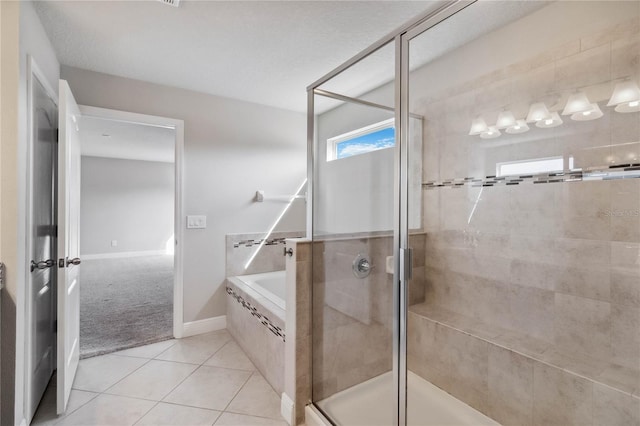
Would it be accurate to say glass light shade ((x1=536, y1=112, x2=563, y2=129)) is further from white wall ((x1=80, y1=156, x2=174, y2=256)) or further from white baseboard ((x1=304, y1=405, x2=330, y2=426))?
white wall ((x1=80, y1=156, x2=174, y2=256))

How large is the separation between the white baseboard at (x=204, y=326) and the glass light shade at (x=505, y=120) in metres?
2.87

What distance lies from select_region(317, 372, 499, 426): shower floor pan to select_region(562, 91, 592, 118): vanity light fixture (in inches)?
62.6

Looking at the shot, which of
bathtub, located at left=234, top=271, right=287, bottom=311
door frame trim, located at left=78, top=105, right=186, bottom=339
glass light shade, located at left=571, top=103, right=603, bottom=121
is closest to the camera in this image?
glass light shade, located at left=571, top=103, right=603, bottom=121

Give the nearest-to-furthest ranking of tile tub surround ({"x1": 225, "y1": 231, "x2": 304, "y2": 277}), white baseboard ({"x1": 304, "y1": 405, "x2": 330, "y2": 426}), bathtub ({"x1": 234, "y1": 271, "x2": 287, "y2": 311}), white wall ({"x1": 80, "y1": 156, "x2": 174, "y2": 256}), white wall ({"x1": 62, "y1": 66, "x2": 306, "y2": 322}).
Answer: white baseboard ({"x1": 304, "y1": 405, "x2": 330, "y2": 426}) → white wall ({"x1": 62, "y1": 66, "x2": 306, "y2": 322}) → bathtub ({"x1": 234, "y1": 271, "x2": 287, "y2": 311}) → tile tub surround ({"x1": 225, "y1": 231, "x2": 304, "y2": 277}) → white wall ({"x1": 80, "y1": 156, "x2": 174, "y2": 256})

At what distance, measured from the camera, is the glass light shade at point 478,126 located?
2.00m

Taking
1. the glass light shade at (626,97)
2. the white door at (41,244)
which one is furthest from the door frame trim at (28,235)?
the glass light shade at (626,97)

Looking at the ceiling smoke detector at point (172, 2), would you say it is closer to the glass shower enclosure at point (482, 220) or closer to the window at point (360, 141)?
the glass shower enclosure at point (482, 220)

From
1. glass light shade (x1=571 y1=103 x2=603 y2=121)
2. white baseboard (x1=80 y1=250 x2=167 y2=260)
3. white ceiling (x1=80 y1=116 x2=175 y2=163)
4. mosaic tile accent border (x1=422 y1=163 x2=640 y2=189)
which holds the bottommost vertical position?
white baseboard (x1=80 y1=250 x2=167 y2=260)

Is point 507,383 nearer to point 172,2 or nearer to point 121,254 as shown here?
point 172,2

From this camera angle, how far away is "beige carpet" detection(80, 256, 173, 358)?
2.80 m

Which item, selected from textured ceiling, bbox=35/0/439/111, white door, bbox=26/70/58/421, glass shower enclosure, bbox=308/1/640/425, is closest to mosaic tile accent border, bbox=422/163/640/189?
glass shower enclosure, bbox=308/1/640/425

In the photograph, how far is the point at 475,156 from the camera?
6.70 feet

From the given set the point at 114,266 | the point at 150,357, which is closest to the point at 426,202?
the point at 150,357

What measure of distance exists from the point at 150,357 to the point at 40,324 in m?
0.83
